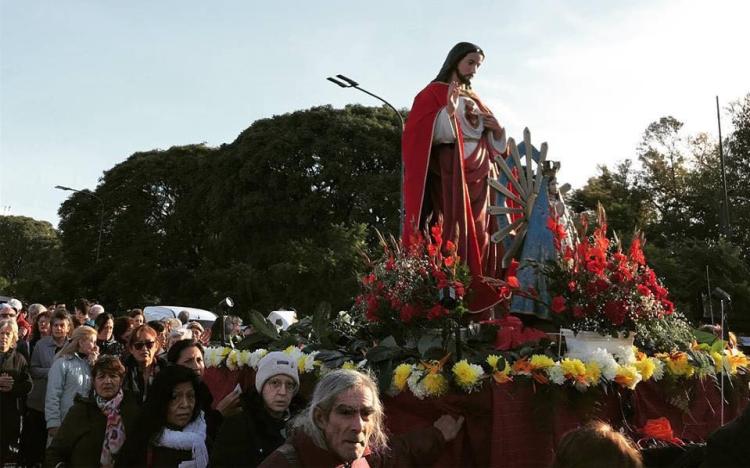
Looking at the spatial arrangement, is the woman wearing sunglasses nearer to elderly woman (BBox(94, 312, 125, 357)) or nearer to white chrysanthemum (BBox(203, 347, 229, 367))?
white chrysanthemum (BBox(203, 347, 229, 367))

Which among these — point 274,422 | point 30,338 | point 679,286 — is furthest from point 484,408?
point 679,286

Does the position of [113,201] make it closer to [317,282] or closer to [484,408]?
[317,282]

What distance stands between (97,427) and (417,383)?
2.02 meters

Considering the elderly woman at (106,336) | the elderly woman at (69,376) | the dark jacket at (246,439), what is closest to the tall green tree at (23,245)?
the elderly woman at (106,336)

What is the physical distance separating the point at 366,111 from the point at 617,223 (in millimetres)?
11062

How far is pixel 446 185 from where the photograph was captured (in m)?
7.86

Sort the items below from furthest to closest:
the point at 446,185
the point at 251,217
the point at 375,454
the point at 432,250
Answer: the point at 251,217
the point at 446,185
the point at 432,250
the point at 375,454

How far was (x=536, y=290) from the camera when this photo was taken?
6.41 meters

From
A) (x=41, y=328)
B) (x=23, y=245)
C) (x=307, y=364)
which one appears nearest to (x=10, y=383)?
(x=41, y=328)

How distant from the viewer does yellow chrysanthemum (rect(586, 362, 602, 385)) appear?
4.89 m

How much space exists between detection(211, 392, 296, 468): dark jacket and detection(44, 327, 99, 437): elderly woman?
295cm

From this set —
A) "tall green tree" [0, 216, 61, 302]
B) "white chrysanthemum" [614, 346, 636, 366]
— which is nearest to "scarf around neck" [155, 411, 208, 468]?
"white chrysanthemum" [614, 346, 636, 366]

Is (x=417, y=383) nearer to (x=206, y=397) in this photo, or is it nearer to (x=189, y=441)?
(x=206, y=397)

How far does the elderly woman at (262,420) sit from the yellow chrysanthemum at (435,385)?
0.85 metres
